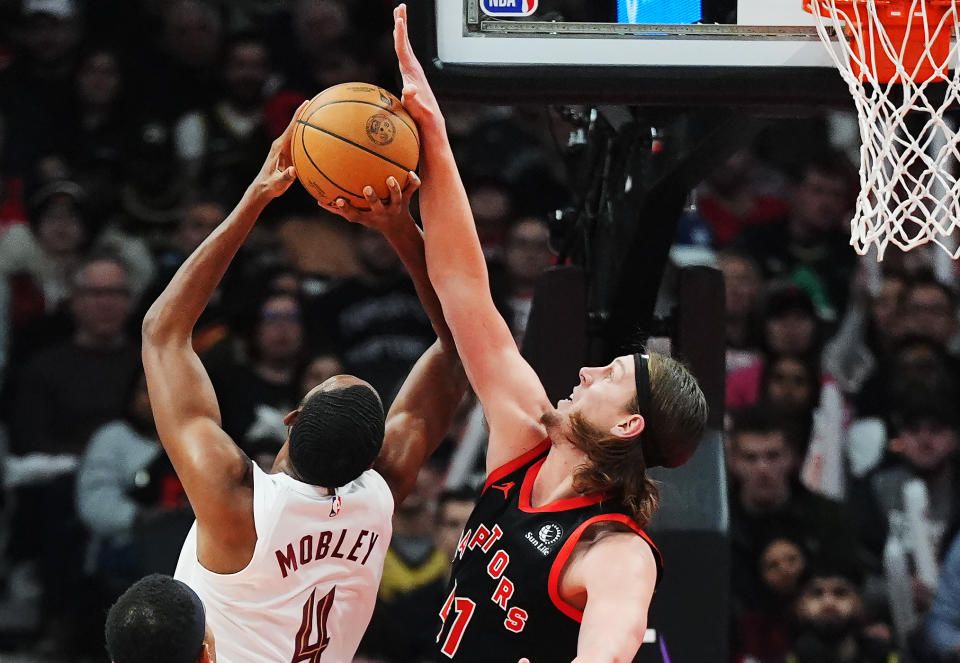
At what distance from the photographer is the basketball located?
10.6 feet

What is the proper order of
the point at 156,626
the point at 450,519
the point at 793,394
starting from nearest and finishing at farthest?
the point at 156,626 < the point at 450,519 < the point at 793,394

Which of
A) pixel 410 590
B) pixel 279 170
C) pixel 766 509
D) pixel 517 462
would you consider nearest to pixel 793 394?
pixel 766 509

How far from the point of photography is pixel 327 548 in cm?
333

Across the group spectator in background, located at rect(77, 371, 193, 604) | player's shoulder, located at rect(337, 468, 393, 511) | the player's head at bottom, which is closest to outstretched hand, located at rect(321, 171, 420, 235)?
the player's head at bottom

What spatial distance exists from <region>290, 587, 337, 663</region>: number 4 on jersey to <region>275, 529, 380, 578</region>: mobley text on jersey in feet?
0.32

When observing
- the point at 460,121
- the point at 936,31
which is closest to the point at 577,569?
the point at 936,31

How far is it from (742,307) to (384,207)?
4.05 metres

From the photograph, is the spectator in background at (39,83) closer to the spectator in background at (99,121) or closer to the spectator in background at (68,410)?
the spectator in background at (99,121)

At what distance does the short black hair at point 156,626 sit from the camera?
2.41m

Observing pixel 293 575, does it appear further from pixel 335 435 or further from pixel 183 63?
pixel 183 63

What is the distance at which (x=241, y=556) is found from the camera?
3266mm

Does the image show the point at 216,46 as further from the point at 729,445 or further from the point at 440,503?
the point at 729,445

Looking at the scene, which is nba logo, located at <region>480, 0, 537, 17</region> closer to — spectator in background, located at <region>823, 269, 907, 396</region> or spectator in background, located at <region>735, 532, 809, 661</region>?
spectator in background, located at <region>735, 532, 809, 661</region>

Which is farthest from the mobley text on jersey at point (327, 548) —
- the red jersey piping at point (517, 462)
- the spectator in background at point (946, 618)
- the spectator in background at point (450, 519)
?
A: the spectator in background at point (946, 618)
